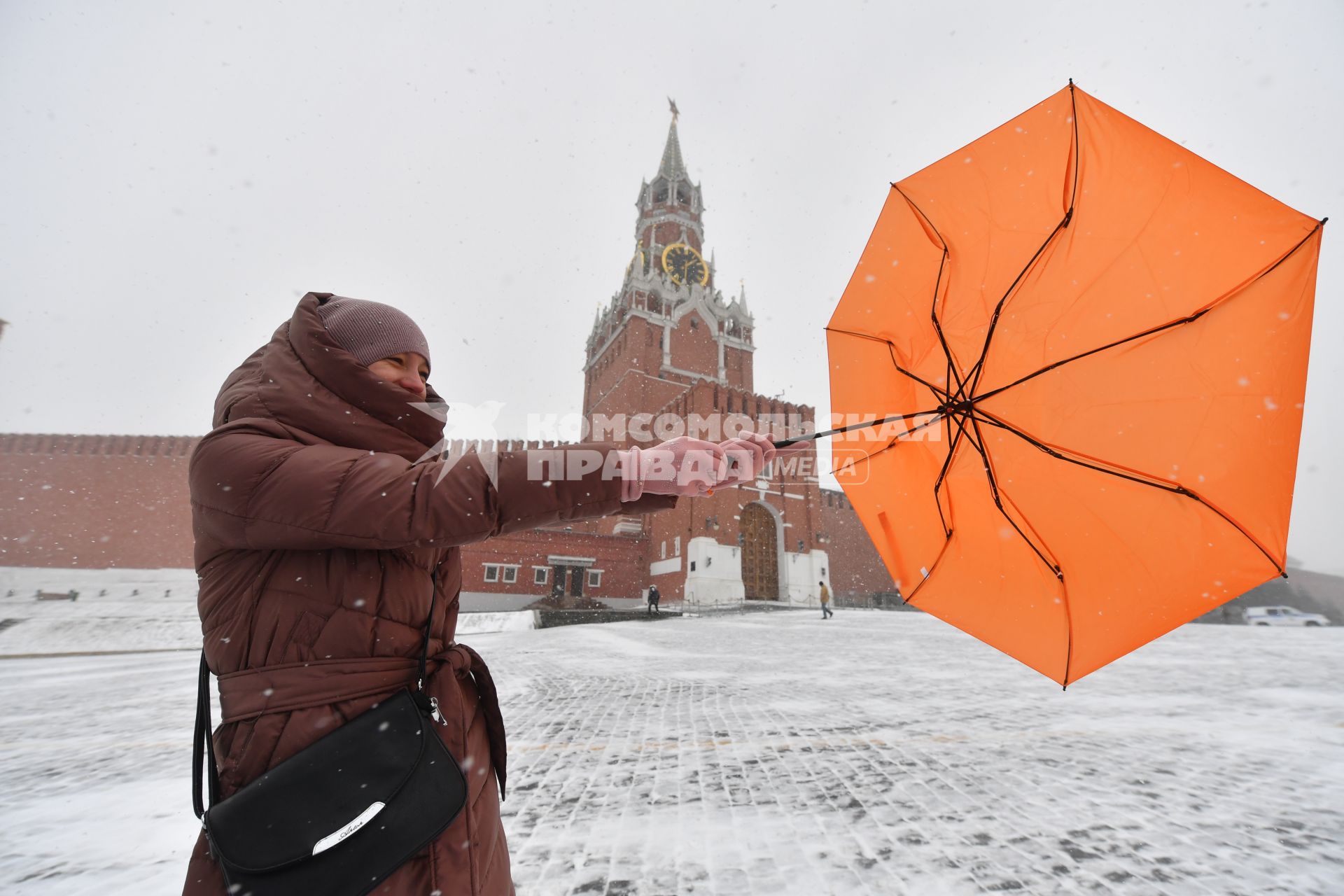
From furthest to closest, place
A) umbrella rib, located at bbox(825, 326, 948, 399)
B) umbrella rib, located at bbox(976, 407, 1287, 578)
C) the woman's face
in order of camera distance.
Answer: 1. umbrella rib, located at bbox(825, 326, 948, 399)
2. umbrella rib, located at bbox(976, 407, 1287, 578)
3. the woman's face

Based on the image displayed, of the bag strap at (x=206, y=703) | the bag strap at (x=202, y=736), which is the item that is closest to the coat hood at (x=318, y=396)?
the bag strap at (x=206, y=703)

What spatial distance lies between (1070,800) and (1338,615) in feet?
194

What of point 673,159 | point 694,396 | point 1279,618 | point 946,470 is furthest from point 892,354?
point 673,159

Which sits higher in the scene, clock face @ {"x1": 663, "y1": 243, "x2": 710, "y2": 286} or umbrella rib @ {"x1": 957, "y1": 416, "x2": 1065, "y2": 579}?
clock face @ {"x1": 663, "y1": 243, "x2": 710, "y2": 286}

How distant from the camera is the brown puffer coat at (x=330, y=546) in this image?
1.00 metres

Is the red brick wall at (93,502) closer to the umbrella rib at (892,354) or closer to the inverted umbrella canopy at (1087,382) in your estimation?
the umbrella rib at (892,354)

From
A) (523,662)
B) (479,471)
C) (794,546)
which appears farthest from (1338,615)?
(479,471)

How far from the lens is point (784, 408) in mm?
30797

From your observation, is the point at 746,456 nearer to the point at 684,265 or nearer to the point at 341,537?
the point at 341,537

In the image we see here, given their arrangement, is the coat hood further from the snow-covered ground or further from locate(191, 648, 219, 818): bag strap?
the snow-covered ground

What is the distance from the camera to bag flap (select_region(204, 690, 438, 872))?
930 mm

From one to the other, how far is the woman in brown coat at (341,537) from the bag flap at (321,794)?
0.14 ft

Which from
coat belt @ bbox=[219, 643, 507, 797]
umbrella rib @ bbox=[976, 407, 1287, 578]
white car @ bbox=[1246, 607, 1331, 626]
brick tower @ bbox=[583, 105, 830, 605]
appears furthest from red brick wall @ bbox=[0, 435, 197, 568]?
white car @ bbox=[1246, 607, 1331, 626]

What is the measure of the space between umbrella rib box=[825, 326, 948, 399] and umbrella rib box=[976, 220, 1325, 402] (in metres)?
0.18
